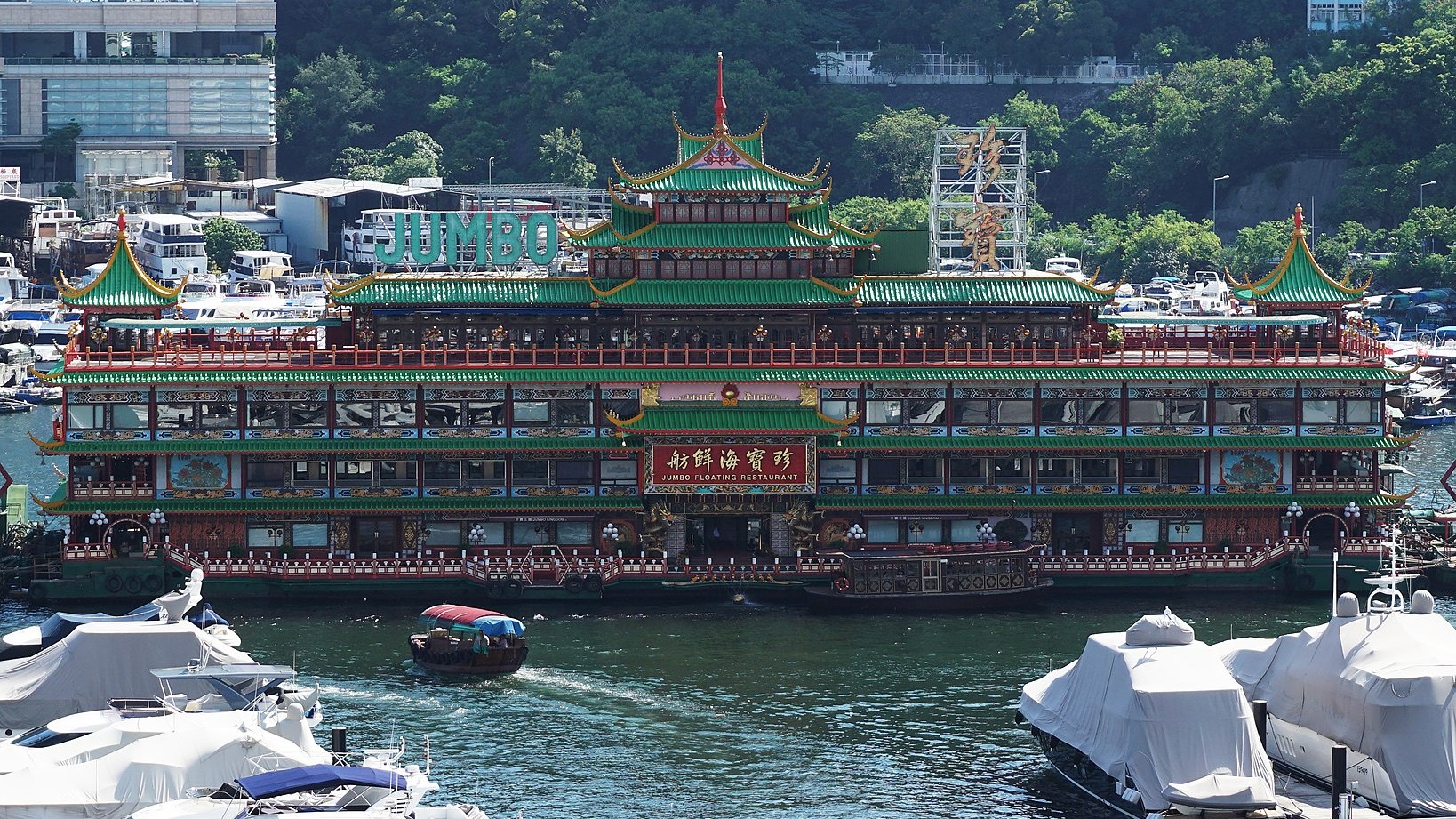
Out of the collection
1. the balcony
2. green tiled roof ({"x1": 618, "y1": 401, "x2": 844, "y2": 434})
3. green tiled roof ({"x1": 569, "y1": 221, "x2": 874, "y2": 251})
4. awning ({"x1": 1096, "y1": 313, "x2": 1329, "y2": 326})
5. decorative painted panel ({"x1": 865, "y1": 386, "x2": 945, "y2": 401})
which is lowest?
the balcony

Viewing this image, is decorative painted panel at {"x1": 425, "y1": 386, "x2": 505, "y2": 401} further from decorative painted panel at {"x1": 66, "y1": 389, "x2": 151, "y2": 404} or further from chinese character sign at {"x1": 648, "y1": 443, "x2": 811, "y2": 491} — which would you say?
decorative painted panel at {"x1": 66, "y1": 389, "x2": 151, "y2": 404}

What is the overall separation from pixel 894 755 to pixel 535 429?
28.7 metres

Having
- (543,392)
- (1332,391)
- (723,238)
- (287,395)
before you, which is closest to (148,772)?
(287,395)

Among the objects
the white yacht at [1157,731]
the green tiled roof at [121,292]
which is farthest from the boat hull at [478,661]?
the green tiled roof at [121,292]

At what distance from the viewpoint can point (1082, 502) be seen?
114 metres

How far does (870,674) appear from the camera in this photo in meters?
98.9

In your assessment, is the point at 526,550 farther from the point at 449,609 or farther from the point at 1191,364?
the point at 1191,364

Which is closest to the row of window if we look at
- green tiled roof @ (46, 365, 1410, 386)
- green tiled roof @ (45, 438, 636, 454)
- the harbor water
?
green tiled roof @ (46, 365, 1410, 386)

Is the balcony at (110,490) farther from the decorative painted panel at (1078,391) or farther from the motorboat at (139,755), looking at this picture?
the decorative painted panel at (1078,391)

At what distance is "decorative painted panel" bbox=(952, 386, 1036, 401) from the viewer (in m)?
114

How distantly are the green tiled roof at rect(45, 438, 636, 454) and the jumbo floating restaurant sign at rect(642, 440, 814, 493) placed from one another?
62.4 inches

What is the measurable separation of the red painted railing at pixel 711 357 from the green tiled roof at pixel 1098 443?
278cm

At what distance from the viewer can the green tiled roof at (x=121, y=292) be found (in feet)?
374

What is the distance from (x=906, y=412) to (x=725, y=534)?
27.0 feet
